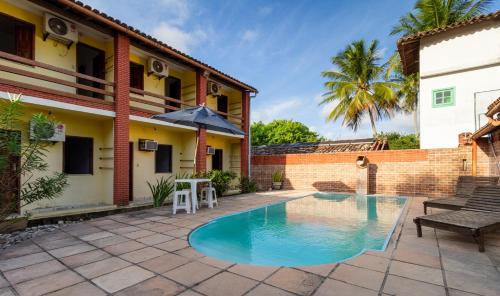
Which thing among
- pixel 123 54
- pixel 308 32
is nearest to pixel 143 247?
pixel 123 54

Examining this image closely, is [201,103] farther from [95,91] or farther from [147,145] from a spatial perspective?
[95,91]

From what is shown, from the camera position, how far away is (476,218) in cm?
479

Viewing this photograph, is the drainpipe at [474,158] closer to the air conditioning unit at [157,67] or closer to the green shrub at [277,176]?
the green shrub at [277,176]

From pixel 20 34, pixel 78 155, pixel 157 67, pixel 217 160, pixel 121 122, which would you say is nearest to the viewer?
pixel 20 34

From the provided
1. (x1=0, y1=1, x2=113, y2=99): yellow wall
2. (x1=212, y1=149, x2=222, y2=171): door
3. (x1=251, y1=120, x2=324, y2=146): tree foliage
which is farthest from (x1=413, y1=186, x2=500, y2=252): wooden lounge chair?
(x1=251, y1=120, x2=324, y2=146): tree foliage

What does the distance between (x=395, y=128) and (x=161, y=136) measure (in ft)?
94.2

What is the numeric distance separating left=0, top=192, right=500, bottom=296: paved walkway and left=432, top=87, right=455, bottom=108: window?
30.5ft

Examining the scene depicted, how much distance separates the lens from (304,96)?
91.6 ft

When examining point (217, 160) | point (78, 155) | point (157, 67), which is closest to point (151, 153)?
point (78, 155)

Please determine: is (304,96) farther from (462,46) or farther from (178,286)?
(178,286)

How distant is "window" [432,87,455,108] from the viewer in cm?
1200

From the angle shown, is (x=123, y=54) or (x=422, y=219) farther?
(x=123, y=54)

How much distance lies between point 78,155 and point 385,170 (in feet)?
44.0

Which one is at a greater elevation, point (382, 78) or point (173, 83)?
point (382, 78)
